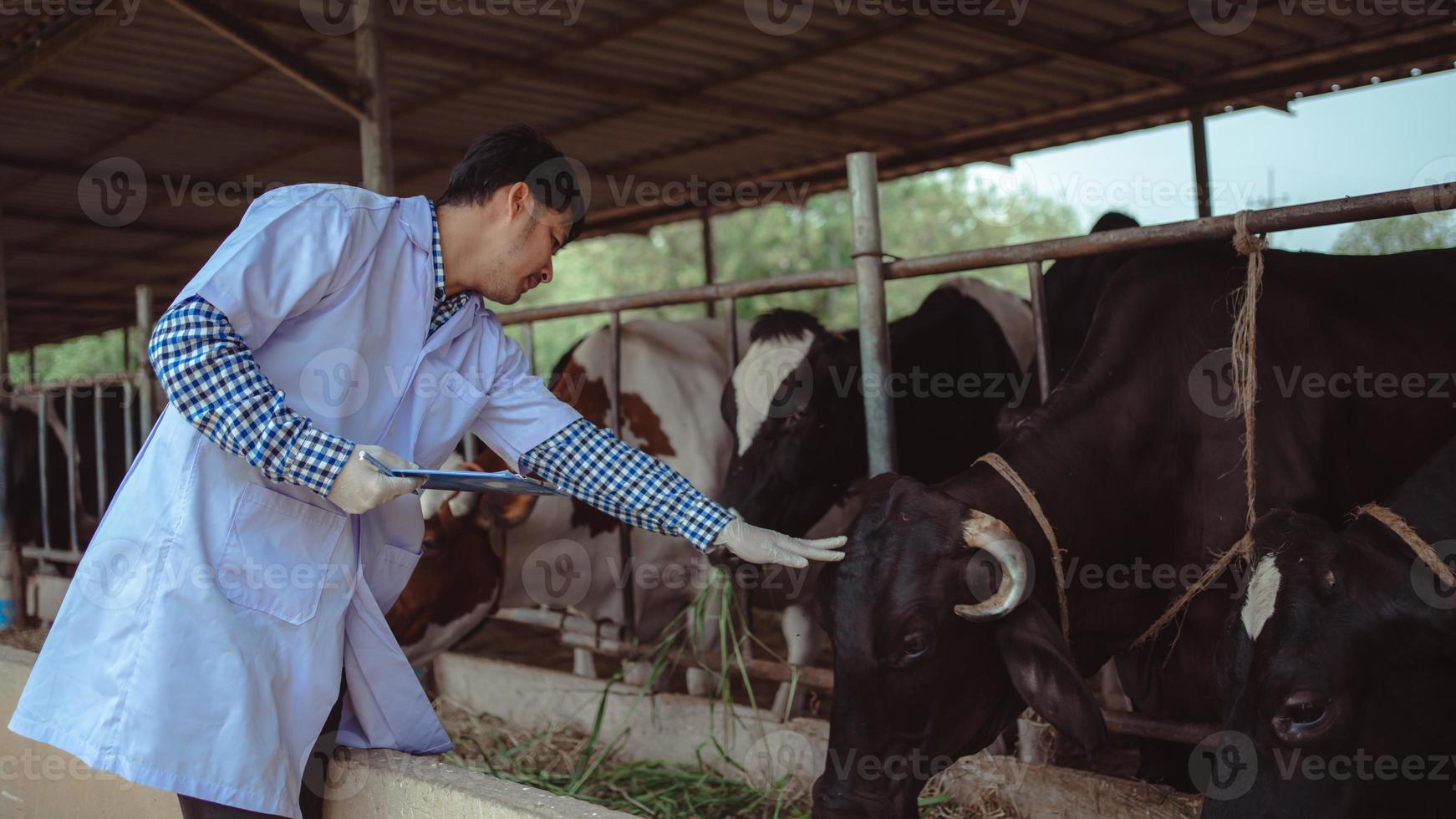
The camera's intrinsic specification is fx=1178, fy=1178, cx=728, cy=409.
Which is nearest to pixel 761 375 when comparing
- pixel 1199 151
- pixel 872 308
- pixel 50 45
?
pixel 872 308

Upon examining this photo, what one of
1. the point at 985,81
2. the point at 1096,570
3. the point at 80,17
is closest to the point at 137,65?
the point at 80,17

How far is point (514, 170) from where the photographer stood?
2.11 meters

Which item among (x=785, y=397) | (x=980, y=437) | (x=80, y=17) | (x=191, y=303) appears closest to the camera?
(x=191, y=303)

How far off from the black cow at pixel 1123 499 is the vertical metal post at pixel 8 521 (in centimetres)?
570

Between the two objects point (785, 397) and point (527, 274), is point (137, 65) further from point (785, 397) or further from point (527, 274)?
point (527, 274)

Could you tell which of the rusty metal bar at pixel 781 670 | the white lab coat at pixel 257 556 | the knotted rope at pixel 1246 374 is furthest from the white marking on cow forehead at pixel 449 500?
the knotted rope at pixel 1246 374

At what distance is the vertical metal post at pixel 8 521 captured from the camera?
21.3ft

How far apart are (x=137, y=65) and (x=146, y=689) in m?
5.51

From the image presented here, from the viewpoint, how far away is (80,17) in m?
5.41

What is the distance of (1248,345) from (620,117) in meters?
5.89

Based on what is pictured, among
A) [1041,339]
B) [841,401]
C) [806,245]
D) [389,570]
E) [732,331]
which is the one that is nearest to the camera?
[389,570]

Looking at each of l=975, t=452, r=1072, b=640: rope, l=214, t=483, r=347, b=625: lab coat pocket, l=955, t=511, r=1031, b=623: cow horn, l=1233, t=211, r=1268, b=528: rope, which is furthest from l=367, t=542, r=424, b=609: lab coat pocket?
l=1233, t=211, r=1268, b=528: rope

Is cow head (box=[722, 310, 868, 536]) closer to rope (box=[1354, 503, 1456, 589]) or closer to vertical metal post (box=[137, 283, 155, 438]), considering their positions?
rope (box=[1354, 503, 1456, 589])

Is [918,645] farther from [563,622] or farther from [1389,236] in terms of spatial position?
[1389,236]
